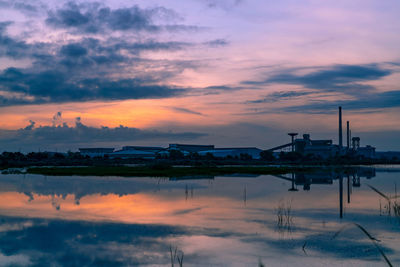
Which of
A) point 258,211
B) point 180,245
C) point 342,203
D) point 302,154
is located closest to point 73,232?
point 180,245

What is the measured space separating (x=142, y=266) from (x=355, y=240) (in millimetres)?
7533

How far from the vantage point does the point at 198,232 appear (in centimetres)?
1571

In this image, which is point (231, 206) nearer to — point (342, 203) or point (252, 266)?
point (342, 203)

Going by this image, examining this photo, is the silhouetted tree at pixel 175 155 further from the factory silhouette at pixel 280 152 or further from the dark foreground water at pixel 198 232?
the dark foreground water at pixel 198 232

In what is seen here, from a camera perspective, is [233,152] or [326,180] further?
[233,152]

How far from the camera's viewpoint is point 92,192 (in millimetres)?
31828

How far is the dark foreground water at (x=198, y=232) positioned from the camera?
12.1 meters

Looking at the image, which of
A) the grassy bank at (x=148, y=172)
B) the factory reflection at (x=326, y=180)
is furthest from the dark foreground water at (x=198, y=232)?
the grassy bank at (x=148, y=172)

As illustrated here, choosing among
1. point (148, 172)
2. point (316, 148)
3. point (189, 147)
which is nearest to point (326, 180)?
point (148, 172)

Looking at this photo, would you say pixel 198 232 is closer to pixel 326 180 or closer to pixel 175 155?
pixel 326 180

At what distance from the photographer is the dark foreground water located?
12062 millimetres

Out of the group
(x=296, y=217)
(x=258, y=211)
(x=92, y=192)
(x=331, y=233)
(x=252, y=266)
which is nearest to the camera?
(x=252, y=266)

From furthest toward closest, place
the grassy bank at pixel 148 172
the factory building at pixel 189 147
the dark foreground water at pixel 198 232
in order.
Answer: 1. the factory building at pixel 189 147
2. the grassy bank at pixel 148 172
3. the dark foreground water at pixel 198 232

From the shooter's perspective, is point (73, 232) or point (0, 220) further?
point (0, 220)
